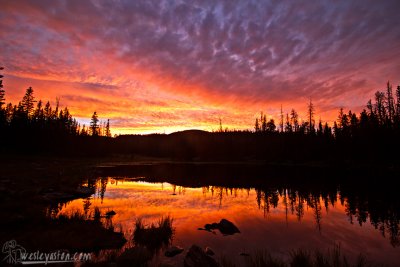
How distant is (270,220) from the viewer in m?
20.0

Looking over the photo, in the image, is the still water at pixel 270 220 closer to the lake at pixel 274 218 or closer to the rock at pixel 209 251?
the lake at pixel 274 218

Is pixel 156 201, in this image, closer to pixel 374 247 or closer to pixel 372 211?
pixel 374 247

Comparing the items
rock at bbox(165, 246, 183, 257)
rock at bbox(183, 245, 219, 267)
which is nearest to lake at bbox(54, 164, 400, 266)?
rock at bbox(165, 246, 183, 257)

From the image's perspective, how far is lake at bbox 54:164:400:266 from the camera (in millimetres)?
13789

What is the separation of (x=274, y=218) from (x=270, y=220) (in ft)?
3.04

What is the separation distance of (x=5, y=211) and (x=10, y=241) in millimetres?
7665

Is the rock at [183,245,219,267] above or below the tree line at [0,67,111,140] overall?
below

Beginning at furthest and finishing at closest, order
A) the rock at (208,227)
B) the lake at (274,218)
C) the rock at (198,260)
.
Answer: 1. the rock at (208,227)
2. the lake at (274,218)
3. the rock at (198,260)

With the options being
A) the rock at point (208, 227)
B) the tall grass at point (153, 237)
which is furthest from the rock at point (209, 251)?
the rock at point (208, 227)

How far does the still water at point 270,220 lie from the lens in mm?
13820

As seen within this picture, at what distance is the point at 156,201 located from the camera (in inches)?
1064

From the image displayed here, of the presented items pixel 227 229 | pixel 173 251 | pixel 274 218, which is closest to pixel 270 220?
pixel 274 218

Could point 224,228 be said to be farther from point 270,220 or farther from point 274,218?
point 274,218

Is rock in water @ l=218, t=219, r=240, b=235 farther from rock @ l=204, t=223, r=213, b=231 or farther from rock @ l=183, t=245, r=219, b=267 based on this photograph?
rock @ l=183, t=245, r=219, b=267
